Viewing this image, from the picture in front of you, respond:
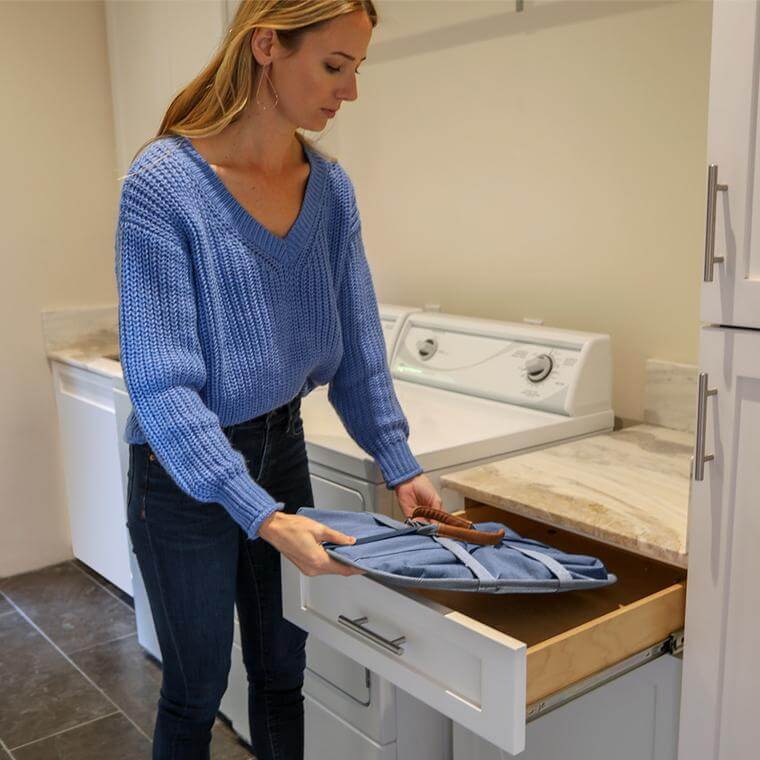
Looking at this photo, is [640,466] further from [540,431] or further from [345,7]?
[345,7]

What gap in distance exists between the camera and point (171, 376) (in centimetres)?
120

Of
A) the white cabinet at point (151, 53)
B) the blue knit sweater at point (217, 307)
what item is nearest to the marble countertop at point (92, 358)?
the white cabinet at point (151, 53)

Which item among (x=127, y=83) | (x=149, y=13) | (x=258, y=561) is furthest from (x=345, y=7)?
(x=127, y=83)

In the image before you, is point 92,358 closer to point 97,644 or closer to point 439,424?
point 97,644

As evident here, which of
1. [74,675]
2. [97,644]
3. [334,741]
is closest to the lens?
[334,741]

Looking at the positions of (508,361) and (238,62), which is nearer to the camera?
(238,62)

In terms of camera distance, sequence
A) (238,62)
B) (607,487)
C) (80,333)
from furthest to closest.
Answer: (80,333)
(607,487)
(238,62)

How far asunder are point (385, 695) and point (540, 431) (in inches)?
23.0

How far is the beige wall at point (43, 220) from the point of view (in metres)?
2.88

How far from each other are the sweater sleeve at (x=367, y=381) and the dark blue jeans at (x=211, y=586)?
4.3 inches

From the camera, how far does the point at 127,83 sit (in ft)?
9.64

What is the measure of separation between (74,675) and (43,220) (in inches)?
56.0

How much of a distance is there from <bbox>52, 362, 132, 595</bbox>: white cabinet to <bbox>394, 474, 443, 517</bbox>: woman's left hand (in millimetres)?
1330

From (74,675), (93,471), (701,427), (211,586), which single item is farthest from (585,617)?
(93,471)
